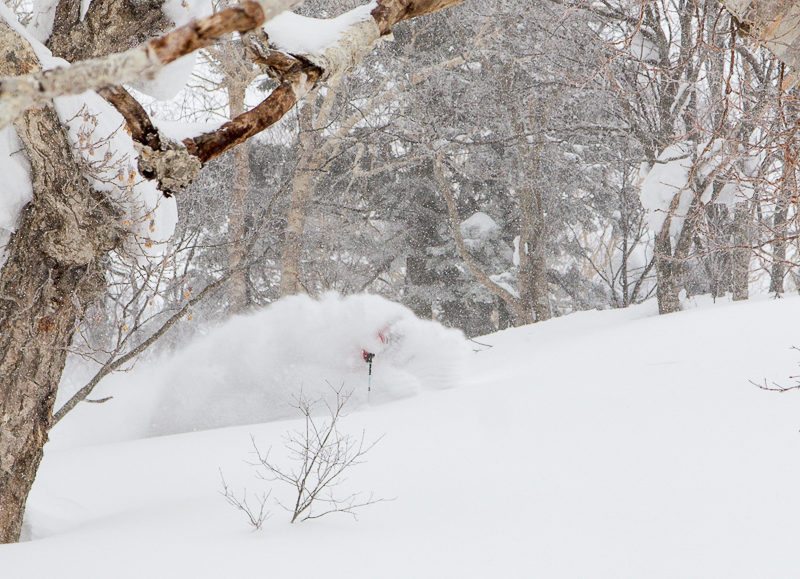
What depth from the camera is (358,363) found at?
29.9ft

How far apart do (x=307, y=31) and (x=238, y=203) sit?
13.1m

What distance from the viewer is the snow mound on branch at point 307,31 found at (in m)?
2.65

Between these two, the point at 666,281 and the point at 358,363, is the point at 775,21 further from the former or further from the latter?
the point at 666,281

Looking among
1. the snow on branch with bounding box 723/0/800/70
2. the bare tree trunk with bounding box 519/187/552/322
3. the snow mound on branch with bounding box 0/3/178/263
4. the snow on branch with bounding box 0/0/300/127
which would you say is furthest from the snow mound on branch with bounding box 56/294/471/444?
the snow on branch with bounding box 0/0/300/127

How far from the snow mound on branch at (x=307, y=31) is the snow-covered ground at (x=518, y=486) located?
7.73 ft

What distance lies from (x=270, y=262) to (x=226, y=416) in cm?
1251

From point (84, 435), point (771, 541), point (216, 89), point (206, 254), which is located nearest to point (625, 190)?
point (216, 89)

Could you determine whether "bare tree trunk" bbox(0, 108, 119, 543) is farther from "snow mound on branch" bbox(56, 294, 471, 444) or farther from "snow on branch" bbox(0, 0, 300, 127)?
"snow mound on branch" bbox(56, 294, 471, 444)

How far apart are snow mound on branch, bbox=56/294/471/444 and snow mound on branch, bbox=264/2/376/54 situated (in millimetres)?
5974

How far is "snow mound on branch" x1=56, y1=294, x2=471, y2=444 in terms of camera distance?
339 inches

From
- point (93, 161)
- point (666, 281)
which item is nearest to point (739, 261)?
point (666, 281)

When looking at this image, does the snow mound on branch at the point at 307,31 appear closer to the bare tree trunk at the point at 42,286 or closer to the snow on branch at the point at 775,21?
the bare tree trunk at the point at 42,286

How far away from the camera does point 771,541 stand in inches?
145

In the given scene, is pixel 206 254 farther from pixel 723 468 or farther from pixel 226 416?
pixel 723 468
